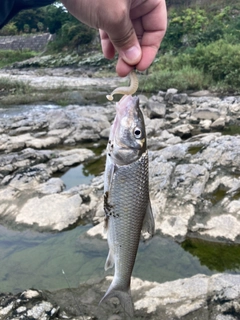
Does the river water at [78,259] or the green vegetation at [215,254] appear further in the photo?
the green vegetation at [215,254]

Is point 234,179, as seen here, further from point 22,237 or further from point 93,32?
point 93,32

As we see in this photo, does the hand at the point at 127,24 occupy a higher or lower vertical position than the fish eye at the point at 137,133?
higher

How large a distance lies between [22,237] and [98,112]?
10203 mm

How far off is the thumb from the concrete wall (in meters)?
59.9

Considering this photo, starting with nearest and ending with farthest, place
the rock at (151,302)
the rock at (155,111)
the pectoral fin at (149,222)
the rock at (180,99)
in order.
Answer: the pectoral fin at (149,222) → the rock at (151,302) → the rock at (155,111) → the rock at (180,99)

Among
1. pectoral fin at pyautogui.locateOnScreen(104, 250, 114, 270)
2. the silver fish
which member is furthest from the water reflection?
the silver fish

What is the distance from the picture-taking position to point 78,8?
95.5 inches

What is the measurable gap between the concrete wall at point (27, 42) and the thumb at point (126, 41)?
197 feet

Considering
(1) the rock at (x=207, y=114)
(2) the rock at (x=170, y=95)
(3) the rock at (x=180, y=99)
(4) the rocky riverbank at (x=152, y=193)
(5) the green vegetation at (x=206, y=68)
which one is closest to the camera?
(4) the rocky riverbank at (x=152, y=193)

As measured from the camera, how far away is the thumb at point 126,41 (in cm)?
242

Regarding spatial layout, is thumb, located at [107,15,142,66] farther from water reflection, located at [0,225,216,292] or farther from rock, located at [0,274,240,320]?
water reflection, located at [0,225,216,292]

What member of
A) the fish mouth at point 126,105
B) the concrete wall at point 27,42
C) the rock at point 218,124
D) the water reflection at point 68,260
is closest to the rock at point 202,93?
the rock at point 218,124

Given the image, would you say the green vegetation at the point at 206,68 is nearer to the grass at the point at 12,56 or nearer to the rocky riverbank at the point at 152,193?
the rocky riverbank at the point at 152,193

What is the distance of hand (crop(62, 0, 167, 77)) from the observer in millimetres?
2316
